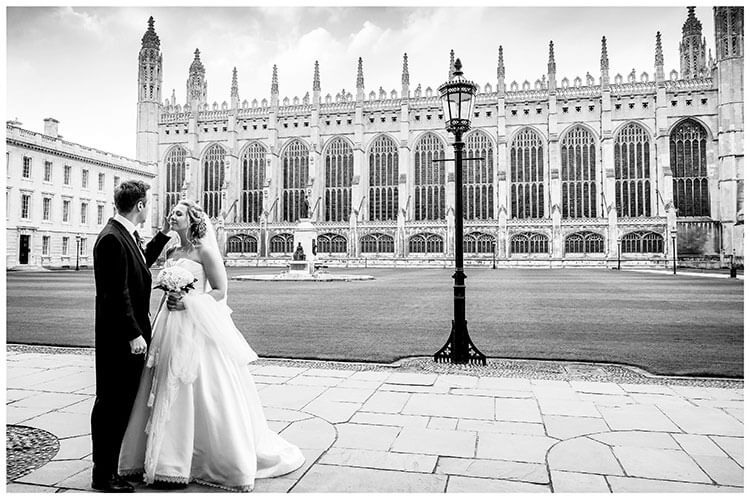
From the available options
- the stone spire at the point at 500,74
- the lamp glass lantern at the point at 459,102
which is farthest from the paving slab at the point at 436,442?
the stone spire at the point at 500,74

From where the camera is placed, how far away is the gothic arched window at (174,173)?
57562 millimetres

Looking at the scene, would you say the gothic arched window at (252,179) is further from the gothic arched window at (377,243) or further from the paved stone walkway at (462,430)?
the paved stone walkway at (462,430)

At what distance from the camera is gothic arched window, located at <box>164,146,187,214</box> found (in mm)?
57562

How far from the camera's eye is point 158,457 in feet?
10.7

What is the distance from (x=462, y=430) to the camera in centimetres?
434

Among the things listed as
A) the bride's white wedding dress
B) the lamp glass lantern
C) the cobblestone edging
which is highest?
the lamp glass lantern

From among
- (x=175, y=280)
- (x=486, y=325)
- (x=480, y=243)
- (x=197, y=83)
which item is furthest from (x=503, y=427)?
(x=197, y=83)

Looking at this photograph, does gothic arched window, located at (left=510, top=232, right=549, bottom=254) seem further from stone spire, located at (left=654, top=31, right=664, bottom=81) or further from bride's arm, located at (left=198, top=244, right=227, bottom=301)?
bride's arm, located at (left=198, top=244, right=227, bottom=301)

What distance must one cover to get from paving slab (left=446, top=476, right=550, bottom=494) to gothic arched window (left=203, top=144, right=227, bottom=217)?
56523mm

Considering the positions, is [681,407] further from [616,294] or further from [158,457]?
[616,294]

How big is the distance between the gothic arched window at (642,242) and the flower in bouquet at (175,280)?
154 feet

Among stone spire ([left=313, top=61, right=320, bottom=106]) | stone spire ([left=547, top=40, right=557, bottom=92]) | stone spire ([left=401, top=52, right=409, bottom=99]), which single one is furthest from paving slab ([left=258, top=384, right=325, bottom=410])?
stone spire ([left=313, top=61, right=320, bottom=106])

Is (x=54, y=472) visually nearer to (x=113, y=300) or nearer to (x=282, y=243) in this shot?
(x=113, y=300)
